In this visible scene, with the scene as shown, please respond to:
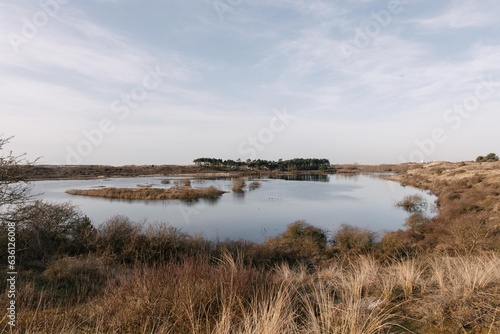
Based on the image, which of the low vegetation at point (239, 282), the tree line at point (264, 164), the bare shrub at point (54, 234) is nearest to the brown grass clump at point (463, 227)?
the low vegetation at point (239, 282)

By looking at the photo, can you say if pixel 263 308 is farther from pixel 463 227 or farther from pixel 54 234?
pixel 463 227

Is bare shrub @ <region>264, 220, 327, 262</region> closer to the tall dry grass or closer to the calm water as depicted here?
the calm water

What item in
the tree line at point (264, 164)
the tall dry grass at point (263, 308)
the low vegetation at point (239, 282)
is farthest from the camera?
the tree line at point (264, 164)

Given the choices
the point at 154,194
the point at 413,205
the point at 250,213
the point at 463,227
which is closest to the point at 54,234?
the point at 250,213

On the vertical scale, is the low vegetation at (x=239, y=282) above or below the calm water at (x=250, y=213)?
above

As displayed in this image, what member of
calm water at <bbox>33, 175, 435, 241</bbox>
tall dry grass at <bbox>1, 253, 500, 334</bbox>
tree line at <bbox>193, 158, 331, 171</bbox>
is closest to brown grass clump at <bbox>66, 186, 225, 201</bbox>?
calm water at <bbox>33, 175, 435, 241</bbox>

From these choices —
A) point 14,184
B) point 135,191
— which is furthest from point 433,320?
point 135,191

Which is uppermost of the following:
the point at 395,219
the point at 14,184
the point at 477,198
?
the point at 14,184

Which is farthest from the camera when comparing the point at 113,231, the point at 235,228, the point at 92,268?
the point at 235,228

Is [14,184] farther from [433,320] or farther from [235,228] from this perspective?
[235,228]

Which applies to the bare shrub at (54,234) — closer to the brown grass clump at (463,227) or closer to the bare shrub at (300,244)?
the bare shrub at (300,244)

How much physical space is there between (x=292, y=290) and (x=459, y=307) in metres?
2.52

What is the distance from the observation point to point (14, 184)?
9.87 meters

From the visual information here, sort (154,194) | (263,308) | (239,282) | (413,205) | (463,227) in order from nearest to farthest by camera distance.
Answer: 1. (263,308)
2. (239,282)
3. (463,227)
4. (413,205)
5. (154,194)
